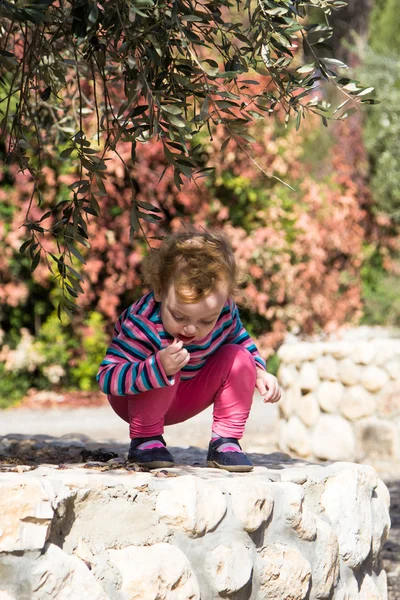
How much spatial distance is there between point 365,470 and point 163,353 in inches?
32.7

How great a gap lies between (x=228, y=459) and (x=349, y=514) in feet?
1.41

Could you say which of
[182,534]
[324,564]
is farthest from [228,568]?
[324,564]

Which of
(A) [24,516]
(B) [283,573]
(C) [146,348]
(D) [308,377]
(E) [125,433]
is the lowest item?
(B) [283,573]

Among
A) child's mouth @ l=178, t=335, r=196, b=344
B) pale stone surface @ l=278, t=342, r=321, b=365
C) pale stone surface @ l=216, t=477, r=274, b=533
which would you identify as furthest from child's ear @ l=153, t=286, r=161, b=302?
pale stone surface @ l=278, t=342, r=321, b=365

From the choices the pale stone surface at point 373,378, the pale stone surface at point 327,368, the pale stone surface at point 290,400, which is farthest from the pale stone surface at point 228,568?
the pale stone surface at point 290,400

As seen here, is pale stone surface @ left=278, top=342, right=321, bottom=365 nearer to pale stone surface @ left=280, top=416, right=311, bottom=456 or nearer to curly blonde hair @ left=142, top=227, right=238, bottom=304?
pale stone surface @ left=280, top=416, right=311, bottom=456

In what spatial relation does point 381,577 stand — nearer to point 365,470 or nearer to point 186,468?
point 365,470

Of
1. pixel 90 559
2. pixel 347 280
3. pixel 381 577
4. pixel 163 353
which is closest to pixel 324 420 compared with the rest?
pixel 381 577

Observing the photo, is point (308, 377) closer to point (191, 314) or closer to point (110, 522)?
point (191, 314)

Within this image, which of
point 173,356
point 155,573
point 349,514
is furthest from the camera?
point 349,514

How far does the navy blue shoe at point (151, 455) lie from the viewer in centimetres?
280

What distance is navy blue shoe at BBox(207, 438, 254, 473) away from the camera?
9.25 ft

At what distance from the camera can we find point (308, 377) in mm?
6461

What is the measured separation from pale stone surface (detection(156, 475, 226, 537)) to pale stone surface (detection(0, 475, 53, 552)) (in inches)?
14.6
